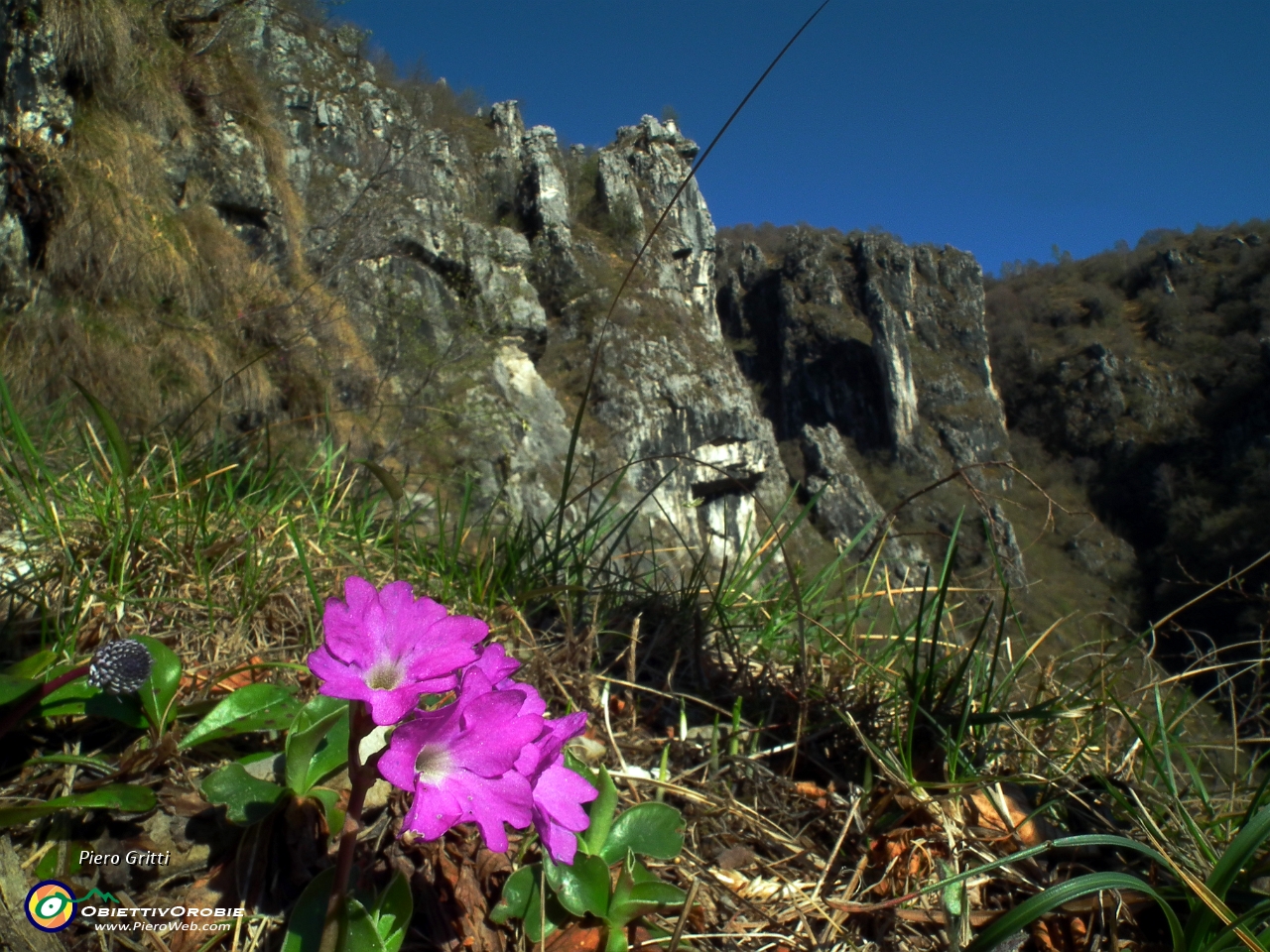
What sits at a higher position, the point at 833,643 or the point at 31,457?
the point at 31,457

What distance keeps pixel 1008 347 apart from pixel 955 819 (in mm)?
65587

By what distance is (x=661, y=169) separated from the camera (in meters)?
38.1

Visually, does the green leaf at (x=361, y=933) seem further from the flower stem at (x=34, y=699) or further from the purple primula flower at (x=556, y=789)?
the flower stem at (x=34, y=699)

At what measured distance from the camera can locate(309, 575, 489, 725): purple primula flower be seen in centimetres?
59

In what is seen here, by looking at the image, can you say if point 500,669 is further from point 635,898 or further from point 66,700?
point 66,700

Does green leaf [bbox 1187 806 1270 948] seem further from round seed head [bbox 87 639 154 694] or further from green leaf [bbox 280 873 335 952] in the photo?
round seed head [bbox 87 639 154 694]

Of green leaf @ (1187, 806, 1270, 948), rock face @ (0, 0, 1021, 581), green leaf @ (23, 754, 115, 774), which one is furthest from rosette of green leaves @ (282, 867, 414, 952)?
green leaf @ (1187, 806, 1270, 948)

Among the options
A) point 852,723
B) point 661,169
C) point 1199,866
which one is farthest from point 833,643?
point 661,169

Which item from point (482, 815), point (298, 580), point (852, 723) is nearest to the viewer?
point (482, 815)

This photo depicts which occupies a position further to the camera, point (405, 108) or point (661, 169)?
point (661, 169)

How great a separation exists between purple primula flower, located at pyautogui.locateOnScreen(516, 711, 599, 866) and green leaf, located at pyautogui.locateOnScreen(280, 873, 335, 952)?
0.25m

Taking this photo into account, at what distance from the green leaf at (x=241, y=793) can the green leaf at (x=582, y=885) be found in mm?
337

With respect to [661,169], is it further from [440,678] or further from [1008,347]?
[440,678]

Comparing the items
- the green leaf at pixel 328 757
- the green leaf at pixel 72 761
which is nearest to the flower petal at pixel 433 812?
the green leaf at pixel 328 757
